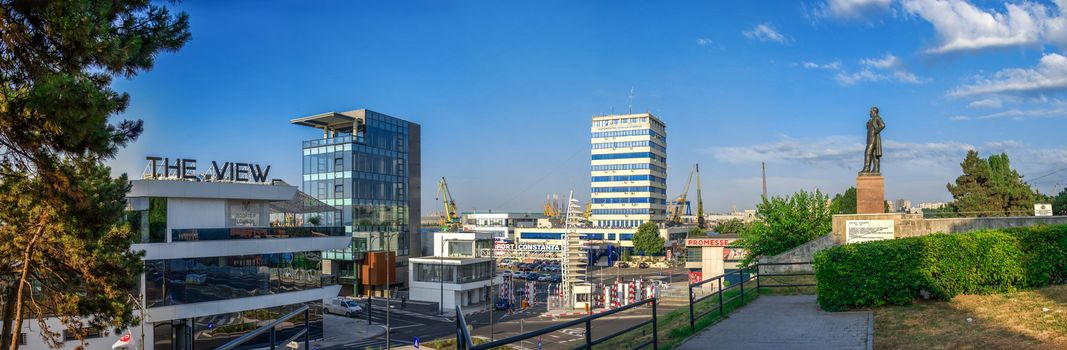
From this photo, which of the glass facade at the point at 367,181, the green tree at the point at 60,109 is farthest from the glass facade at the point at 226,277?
the glass facade at the point at 367,181

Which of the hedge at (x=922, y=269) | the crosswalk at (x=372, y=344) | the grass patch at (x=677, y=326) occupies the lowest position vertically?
the crosswalk at (x=372, y=344)

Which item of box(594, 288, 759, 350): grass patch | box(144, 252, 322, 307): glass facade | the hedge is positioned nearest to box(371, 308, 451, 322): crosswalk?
box(144, 252, 322, 307): glass facade

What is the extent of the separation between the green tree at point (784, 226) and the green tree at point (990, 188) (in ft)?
74.7

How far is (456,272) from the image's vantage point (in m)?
55.3

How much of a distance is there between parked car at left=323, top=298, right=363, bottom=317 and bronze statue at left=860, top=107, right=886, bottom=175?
37985 mm

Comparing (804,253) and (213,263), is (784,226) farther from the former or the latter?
(213,263)

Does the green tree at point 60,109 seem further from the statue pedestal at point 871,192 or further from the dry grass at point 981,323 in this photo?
the statue pedestal at point 871,192

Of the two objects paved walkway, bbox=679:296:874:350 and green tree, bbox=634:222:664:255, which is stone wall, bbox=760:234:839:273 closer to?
paved walkway, bbox=679:296:874:350

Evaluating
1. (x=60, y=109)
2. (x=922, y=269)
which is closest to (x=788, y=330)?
(x=922, y=269)

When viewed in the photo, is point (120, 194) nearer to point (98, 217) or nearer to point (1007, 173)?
point (98, 217)

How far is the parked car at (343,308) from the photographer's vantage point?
5091cm

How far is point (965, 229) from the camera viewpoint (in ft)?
79.2

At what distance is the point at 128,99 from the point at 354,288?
55643 mm

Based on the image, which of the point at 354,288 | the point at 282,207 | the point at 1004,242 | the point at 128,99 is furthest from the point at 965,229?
the point at 354,288
